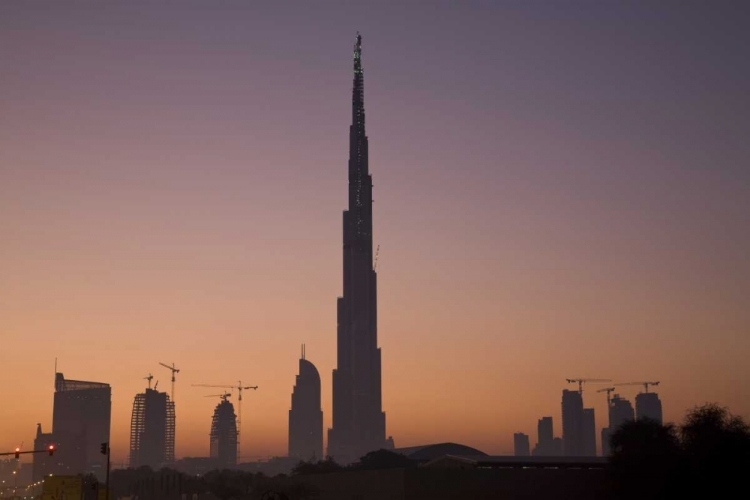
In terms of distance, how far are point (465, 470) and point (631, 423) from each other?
76.7 feet

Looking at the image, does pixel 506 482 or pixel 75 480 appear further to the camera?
pixel 506 482

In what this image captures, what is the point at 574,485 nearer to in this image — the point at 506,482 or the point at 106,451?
the point at 506,482

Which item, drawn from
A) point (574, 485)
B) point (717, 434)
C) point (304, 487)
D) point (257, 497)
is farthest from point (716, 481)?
point (257, 497)

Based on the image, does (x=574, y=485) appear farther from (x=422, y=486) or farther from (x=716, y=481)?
(x=716, y=481)

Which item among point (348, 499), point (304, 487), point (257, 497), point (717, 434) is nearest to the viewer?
point (717, 434)

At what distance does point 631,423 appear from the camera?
122m

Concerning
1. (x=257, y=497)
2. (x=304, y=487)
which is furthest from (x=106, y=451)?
(x=257, y=497)

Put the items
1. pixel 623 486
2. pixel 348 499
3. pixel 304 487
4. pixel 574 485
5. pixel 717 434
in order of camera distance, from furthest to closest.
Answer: pixel 304 487 < pixel 348 499 < pixel 574 485 < pixel 623 486 < pixel 717 434

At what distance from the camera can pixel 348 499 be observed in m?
155

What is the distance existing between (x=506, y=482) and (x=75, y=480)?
182ft

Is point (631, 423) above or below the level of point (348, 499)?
above

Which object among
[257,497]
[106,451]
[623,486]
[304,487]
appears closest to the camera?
[106,451]

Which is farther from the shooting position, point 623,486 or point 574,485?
point 574,485

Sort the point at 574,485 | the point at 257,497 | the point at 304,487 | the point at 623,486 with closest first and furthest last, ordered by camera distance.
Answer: the point at 623,486
the point at 574,485
the point at 304,487
the point at 257,497
